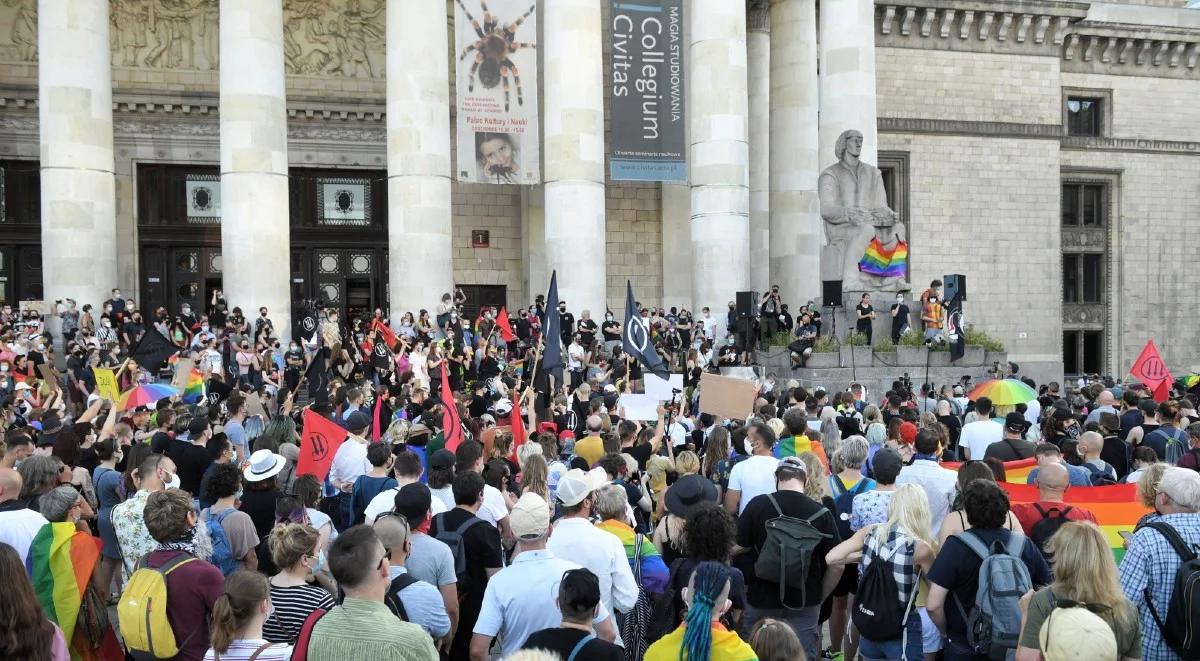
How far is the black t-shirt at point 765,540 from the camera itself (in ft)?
21.7

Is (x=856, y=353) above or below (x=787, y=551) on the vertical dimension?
above

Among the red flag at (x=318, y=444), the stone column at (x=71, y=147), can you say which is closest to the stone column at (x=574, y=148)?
the stone column at (x=71, y=147)

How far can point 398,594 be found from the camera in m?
5.51

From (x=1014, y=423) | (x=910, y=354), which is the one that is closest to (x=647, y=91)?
(x=910, y=354)

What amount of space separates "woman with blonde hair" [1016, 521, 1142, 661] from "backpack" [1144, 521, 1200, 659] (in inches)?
16.9

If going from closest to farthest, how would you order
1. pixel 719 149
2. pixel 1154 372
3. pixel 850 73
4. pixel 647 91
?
pixel 1154 372 < pixel 719 149 < pixel 647 91 < pixel 850 73

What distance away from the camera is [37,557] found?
239 inches

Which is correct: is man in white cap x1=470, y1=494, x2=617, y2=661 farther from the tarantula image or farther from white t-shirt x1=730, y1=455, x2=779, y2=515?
the tarantula image

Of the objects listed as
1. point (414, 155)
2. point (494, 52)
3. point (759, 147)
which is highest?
point (494, 52)

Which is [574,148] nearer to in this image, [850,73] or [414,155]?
[414,155]

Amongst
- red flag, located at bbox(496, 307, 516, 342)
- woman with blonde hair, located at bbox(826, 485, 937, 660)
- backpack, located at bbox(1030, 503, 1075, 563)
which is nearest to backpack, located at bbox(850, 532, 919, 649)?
woman with blonde hair, located at bbox(826, 485, 937, 660)

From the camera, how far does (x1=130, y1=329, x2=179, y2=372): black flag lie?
67.4 feet

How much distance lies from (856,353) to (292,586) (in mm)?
18307

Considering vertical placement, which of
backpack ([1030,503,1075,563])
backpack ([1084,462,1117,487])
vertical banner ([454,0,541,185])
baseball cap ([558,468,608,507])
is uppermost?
vertical banner ([454,0,541,185])
